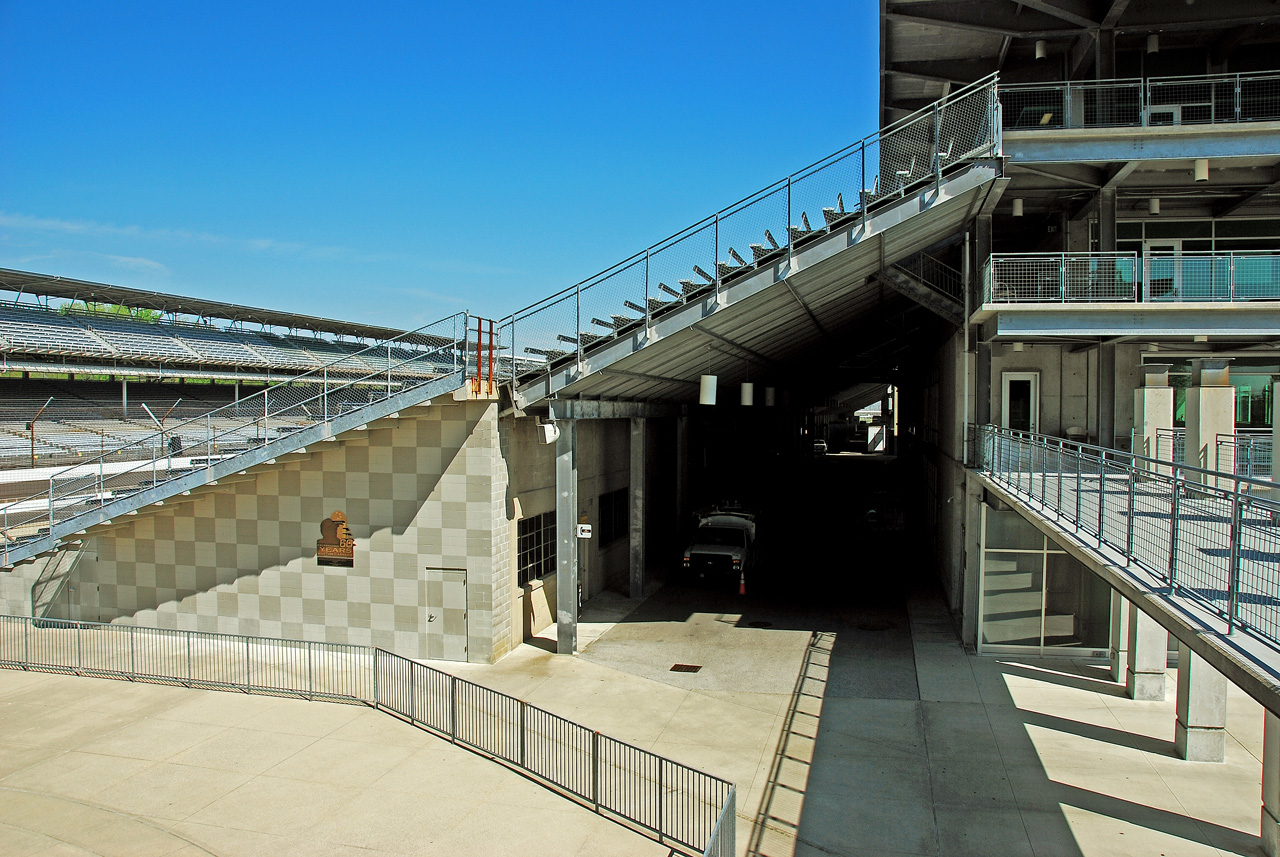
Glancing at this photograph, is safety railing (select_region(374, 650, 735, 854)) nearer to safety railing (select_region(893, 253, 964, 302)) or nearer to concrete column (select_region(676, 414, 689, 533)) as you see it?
safety railing (select_region(893, 253, 964, 302))

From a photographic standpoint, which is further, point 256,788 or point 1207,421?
point 1207,421

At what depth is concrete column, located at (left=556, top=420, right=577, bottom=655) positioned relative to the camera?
15.7 m

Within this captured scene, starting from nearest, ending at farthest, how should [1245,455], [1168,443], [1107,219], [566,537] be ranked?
[1245,455] → [1168,443] → [1107,219] → [566,537]

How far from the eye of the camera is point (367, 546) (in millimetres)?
15633

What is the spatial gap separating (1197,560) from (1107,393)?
1019cm

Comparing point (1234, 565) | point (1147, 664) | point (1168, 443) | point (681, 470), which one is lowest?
→ point (1147, 664)

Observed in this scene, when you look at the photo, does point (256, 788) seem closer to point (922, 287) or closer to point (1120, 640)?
point (1120, 640)

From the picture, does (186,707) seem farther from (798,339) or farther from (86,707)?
(798,339)

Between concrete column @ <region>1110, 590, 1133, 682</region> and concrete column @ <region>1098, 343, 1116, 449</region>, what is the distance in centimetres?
356

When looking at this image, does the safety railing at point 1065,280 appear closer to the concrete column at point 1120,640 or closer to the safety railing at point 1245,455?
the safety railing at point 1245,455

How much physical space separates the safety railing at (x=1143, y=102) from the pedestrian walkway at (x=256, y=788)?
556 inches

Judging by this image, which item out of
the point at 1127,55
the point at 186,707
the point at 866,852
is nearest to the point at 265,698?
the point at 186,707

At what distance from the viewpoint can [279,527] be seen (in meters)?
16.1

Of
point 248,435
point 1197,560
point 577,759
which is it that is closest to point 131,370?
point 248,435
